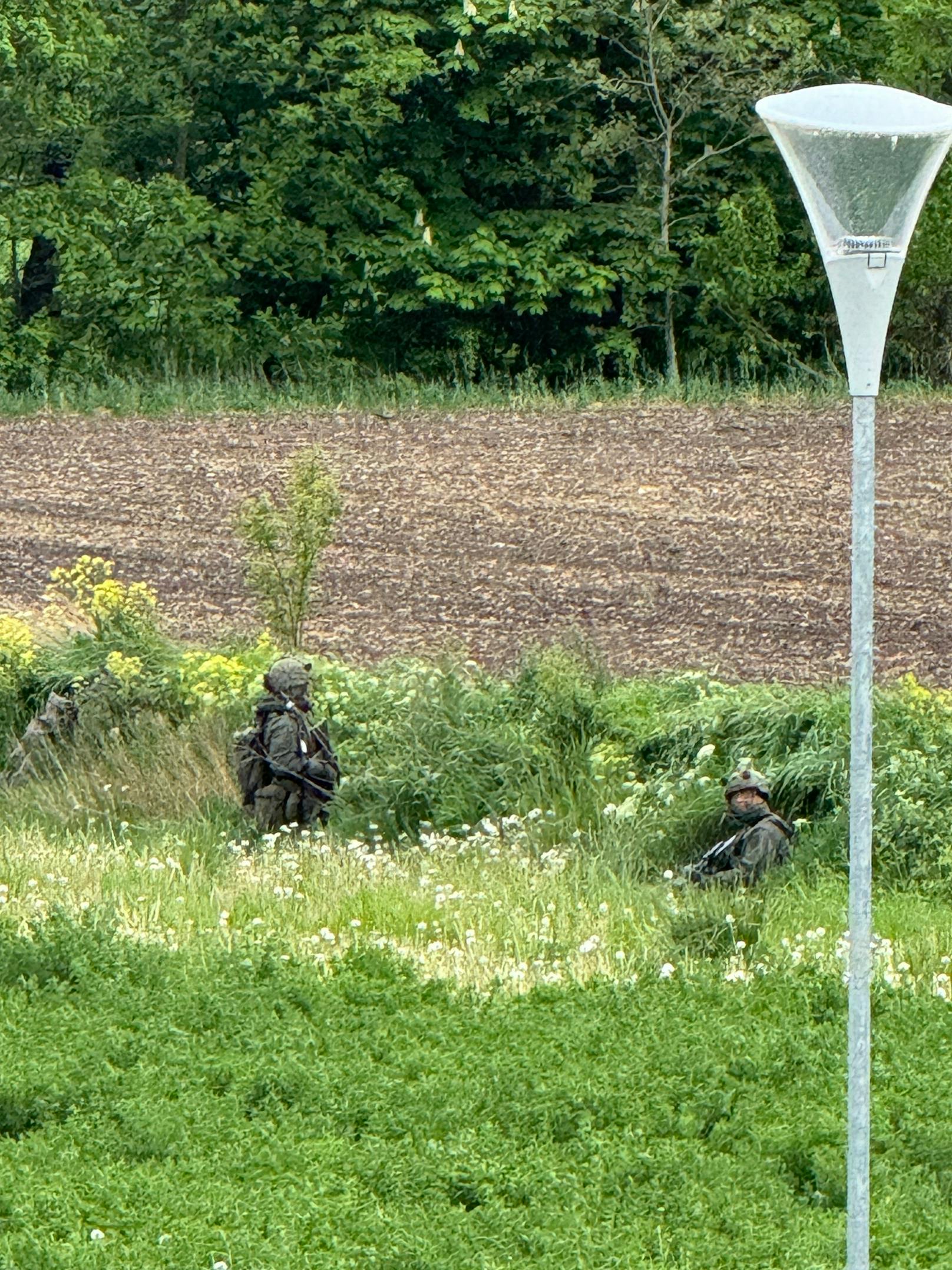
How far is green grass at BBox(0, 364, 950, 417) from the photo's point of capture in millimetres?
24641

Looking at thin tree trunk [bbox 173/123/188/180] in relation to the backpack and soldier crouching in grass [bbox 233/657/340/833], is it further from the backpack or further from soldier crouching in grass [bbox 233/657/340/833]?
the backpack

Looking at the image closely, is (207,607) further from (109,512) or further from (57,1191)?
(57,1191)

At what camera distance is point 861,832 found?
4469 millimetres

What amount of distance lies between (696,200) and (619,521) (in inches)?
450

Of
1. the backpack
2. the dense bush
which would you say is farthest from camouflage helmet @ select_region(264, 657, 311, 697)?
the dense bush

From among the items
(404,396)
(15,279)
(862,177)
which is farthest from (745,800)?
(15,279)

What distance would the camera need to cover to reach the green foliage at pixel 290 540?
13000 millimetres

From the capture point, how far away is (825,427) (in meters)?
22.6

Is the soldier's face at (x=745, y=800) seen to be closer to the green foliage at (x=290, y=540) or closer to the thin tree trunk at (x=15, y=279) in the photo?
the green foliage at (x=290, y=540)

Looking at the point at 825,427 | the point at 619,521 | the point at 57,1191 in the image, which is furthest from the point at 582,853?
the point at 825,427

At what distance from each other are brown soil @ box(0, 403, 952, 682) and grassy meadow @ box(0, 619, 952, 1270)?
3.27 metres

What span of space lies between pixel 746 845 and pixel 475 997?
7.07ft

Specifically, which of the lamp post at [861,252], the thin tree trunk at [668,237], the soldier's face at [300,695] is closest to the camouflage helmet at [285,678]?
the soldier's face at [300,695]

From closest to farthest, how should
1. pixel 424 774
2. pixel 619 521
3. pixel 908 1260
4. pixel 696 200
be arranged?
pixel 908 1260
pixel 424 774
pixel 619 521
pixel 696 200
